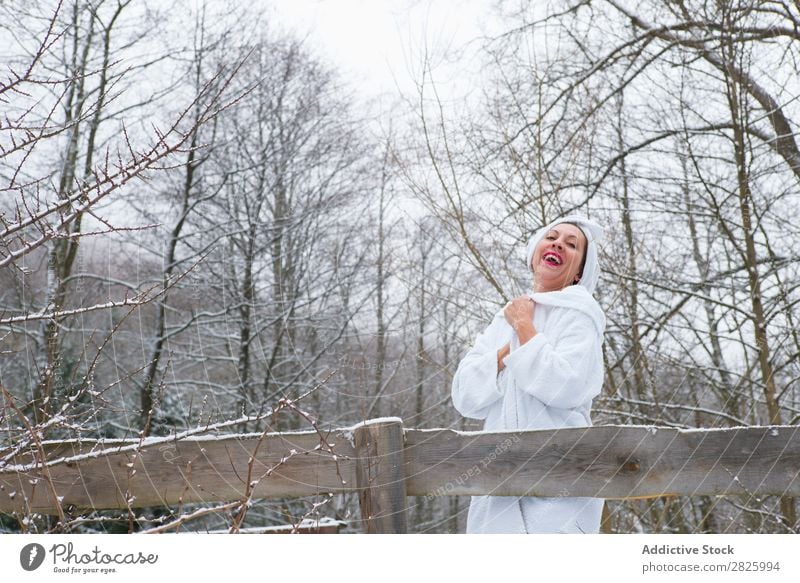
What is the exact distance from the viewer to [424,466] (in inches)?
76.3

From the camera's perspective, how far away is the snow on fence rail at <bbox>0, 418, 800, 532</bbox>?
186cm

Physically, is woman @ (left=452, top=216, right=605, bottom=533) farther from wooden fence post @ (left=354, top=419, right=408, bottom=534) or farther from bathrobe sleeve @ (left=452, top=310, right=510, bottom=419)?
wooden fence post @ (left=354, top=419, right=408, bottom=534)

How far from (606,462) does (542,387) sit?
0.83ft

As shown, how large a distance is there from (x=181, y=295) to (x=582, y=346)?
5.81 metres

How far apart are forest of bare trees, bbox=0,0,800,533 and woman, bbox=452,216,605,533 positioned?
0.99 metres

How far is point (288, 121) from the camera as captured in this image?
302 inches

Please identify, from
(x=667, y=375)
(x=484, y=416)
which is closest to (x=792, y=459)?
(x=484, y=416)

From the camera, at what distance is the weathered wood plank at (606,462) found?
185cm

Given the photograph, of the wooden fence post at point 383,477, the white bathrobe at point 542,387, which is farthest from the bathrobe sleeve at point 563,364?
the wooden fence post at point 383,477

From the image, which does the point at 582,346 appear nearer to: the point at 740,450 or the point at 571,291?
the point at 571,291

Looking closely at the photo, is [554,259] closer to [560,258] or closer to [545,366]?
[560,258]

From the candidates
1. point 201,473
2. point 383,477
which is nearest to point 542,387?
point 383,477

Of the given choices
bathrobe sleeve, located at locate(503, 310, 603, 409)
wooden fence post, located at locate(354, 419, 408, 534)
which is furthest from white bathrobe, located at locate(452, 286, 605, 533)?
wooden fence post, located at locate(354, 419, 408, 534)

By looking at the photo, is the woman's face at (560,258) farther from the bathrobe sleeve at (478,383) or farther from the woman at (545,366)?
the bathrobe sleeve at (478,383)
